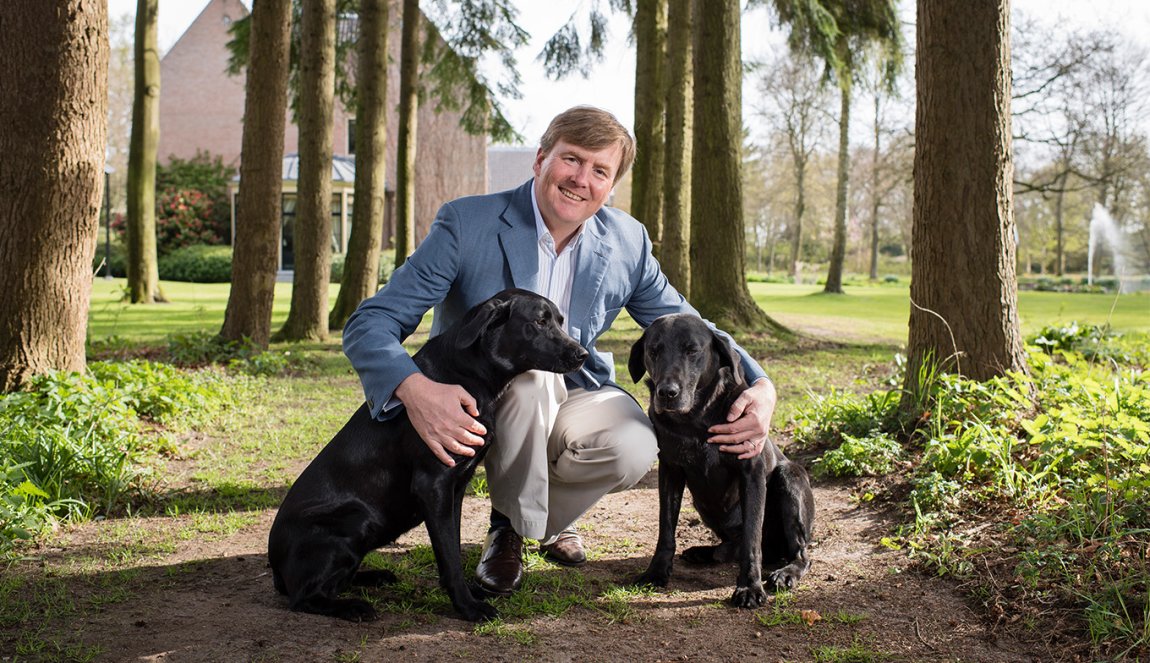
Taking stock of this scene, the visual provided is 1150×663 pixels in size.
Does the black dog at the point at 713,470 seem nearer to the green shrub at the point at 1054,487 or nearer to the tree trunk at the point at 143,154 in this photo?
the green shrub at the point at 1054,487

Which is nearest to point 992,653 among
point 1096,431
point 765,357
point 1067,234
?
point 1096,431

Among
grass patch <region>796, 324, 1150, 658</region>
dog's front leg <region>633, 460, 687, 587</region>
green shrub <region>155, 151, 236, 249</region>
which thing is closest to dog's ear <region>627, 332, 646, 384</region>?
dog's front leg <region>633, 460, 687, 587</region>

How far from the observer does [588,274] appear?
3959mm

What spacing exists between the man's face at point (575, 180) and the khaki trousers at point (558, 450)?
67cm

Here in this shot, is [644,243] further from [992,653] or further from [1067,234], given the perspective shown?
[1067,234]

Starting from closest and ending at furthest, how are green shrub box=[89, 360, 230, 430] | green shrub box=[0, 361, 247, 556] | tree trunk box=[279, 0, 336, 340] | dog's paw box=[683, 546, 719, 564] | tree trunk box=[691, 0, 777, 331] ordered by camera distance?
1. dog's paw box=[683, 546, 719, 564]
2. green shrub box=[0, 361, 247, 556]
3. green shrub box=[89, 360, 230, 430]
4. tree trunk box=[279, 0, 336, 340]
5. tree trunk box=[691, 0, 777, 331]

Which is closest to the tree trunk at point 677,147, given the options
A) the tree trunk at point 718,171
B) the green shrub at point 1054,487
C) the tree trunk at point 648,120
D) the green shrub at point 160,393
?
the tree trunk at point 648,120

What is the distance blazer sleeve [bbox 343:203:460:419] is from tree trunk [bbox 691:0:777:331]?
8571 mm

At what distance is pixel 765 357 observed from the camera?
10711 mm

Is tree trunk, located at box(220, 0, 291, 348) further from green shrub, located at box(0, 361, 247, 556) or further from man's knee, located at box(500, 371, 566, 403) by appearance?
man's knee, located at box(500, 371, 566, 403)

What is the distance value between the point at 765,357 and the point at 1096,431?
629 centimetres

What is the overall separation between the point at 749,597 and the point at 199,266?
26.4m

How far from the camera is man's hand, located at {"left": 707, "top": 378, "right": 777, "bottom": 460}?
351 cm

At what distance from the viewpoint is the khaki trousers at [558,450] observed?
144 inches
